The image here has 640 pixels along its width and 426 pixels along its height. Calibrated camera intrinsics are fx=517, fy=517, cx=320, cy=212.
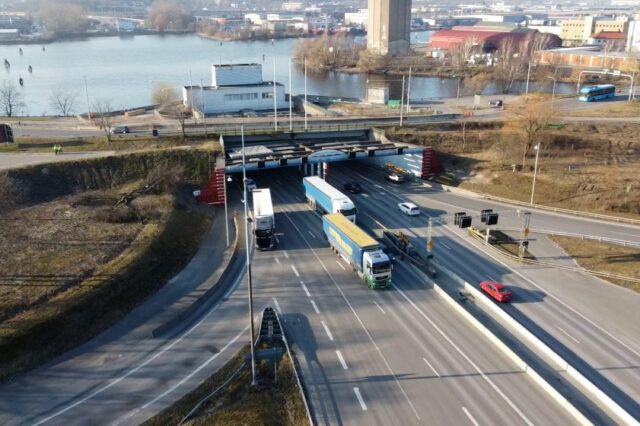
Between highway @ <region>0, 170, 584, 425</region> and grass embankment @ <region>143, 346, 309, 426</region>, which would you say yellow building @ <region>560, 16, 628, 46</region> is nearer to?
highway @ <region>0, 170, 584, 425</region>

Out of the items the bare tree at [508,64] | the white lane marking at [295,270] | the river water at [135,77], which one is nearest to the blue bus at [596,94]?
the bare tree at [508,64]

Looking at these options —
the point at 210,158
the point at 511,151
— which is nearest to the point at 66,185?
the point at 210,158

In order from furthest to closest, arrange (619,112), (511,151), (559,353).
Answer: (619,112) → (511,151) → (559,353)

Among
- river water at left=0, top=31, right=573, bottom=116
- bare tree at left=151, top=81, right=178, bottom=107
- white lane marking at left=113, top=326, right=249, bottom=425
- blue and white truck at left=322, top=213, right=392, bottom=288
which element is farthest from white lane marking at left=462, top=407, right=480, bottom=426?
river water at left=0, top=31, right=573, bottom=116

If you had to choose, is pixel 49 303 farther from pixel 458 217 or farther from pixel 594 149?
pixel 594 149

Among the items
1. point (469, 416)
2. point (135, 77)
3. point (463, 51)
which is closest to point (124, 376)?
point (469, 416)

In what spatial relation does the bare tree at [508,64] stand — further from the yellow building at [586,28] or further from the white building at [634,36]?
the yellow building at [586,28]
